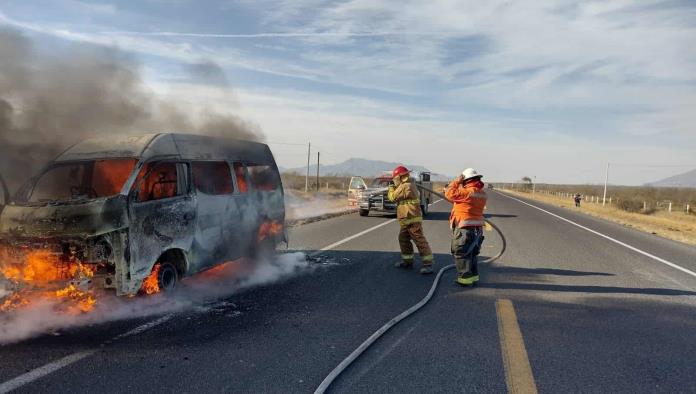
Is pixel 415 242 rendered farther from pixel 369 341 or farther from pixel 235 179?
pixel 369 341

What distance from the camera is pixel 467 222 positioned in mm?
7148

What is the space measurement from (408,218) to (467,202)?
1.14m

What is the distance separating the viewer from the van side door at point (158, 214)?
16.6 ft

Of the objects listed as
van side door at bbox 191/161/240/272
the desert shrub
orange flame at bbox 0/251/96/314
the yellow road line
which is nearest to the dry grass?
the desert shrub

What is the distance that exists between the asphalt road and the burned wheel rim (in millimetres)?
498

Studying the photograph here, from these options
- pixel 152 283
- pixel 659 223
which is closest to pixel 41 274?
pixel 152 283

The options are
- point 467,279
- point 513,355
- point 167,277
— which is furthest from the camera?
point 467,279

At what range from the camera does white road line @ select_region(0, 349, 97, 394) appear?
133 inches

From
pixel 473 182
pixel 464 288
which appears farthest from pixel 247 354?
pixel 473 182

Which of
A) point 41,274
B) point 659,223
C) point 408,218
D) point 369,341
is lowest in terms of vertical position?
point 659,223

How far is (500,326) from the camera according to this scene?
5070 millimetres

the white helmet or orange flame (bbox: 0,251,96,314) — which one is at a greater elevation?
the white helmet

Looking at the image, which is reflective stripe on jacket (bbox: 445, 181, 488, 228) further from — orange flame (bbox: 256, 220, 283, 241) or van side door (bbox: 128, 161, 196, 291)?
van side door (bbox: 128, 161, 196, 291)

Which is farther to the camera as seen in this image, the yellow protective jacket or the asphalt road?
the yellow protective jacket
